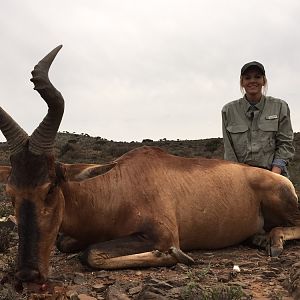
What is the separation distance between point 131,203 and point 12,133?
1.66 metres

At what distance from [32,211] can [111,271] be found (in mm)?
1262

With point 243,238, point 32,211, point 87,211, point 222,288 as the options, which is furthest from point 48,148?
point 243,238

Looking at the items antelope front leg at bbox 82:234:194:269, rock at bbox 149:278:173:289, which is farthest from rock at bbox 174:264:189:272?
rock at bbox 149:278:173:289

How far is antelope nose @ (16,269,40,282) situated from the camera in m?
4.53

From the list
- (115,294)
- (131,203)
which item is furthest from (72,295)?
(131,203)

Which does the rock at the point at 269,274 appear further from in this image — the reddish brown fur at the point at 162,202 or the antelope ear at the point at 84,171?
the antelope ear at the point at 84,171

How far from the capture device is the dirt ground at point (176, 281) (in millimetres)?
4359

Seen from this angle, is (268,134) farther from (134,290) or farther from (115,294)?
(115,294)

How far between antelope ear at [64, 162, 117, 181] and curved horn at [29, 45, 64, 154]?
1.66 ft

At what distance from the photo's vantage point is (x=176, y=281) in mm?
4848

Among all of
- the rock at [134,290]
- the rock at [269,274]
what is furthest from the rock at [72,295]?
the rock at [269,274]

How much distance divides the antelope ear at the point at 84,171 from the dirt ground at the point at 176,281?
1.05m

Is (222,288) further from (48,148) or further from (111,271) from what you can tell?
(48,148)

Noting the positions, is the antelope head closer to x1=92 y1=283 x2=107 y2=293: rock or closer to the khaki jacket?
x1=92 y1=283 x2=107 y2=293: rock
